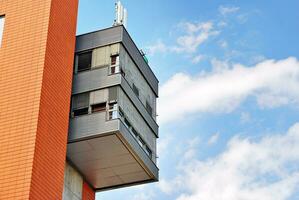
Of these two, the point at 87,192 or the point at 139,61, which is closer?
the point at 87,192

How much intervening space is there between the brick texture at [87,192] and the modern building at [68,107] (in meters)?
0.07

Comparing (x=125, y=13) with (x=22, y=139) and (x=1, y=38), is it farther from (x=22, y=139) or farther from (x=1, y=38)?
(x=22, y=139)

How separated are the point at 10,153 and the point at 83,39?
36.3 ft

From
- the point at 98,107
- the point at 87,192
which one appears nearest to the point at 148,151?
the point at 87,192

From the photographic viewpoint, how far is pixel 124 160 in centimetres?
3916

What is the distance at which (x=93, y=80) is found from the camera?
39.0 metres

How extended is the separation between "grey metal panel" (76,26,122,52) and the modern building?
0.21 ft

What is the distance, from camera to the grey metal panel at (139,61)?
40725mm

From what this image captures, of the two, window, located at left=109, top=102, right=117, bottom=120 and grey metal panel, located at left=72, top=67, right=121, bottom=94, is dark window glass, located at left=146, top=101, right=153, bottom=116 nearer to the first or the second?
grey metal panel, located at left=72, top=67, right=121, bottom=94

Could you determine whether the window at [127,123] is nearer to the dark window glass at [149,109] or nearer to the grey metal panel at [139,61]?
the dark window glass at [149,109]

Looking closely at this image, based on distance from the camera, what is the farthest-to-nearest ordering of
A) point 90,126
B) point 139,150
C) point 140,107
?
point 140,107 < point 139,150 < point 90,126

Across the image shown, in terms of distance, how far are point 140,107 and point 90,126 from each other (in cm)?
497

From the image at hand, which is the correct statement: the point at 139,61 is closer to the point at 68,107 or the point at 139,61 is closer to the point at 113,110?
the point at 113,110

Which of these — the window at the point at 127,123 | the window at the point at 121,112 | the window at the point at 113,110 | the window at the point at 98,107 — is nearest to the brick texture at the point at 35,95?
the window at the point at 98,107
